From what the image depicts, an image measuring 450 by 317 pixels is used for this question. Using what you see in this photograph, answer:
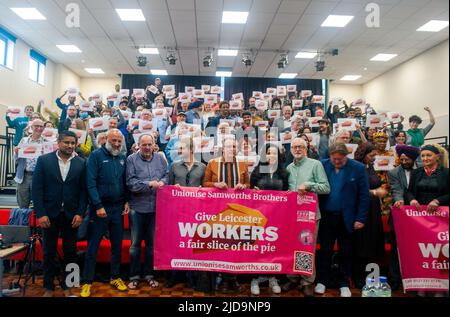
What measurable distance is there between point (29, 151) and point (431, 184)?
157 inches

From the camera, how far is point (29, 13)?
22.8 ft

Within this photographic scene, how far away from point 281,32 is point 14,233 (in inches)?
275

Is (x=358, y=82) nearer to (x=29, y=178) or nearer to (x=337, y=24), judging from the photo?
(x=337, y=24)

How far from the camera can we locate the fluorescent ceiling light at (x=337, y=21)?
672cm

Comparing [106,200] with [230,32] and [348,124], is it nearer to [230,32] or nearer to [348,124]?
[348,124]

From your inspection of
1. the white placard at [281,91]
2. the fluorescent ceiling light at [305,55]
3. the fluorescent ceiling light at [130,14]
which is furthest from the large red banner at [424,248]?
the fluorescent ceiling light at [305,55]

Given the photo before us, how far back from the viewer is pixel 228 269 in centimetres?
265

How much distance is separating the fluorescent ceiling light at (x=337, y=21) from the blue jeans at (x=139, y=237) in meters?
6.10

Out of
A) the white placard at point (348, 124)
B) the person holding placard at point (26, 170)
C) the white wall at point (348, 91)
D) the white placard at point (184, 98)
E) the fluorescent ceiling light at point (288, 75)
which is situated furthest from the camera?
the white wall at point (348, 91)

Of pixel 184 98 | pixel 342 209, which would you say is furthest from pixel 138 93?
pixel 342 209

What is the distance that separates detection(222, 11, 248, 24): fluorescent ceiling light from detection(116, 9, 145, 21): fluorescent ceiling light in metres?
1.82

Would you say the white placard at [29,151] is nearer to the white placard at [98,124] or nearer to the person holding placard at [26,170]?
the person holding placard at [26,170]

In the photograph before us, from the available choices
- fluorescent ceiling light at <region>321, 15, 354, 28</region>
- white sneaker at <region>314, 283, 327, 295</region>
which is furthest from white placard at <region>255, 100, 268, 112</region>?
white sneaker at <region>314, 283, 327, 295</region>
